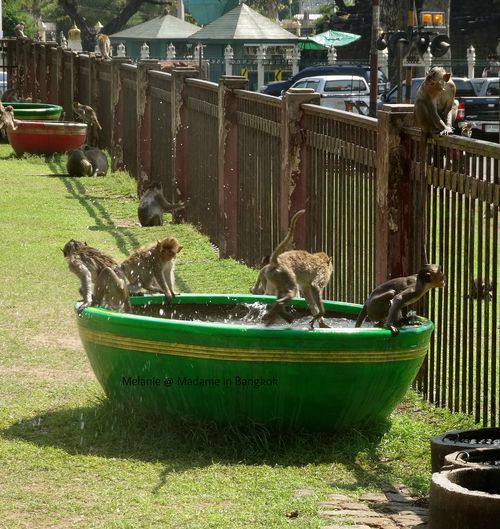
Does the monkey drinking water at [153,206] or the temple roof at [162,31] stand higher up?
the temple roof at [162,31]

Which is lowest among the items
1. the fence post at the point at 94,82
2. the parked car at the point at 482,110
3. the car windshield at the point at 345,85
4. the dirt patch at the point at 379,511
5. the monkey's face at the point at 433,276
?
the dirt patch at the point at 379,511

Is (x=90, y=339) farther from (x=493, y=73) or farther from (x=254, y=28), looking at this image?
(x=254, y=28)

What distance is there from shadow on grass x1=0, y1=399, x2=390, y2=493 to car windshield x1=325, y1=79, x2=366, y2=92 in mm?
34090

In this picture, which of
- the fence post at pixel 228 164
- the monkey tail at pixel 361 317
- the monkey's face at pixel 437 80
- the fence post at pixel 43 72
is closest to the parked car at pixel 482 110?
the fence post at pixel 43 72

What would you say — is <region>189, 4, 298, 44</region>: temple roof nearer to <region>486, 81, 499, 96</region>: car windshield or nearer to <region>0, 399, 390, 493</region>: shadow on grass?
<region>486, 81, 499, 96</region>: car windshield

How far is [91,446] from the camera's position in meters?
7.56

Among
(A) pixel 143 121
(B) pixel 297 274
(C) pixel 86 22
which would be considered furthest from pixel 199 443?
(C) pixel 86 22

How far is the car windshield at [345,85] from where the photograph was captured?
41.4 metres

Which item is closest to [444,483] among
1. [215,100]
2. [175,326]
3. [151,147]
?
[175,326]

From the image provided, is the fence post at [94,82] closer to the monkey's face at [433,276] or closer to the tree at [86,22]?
the monkey's face at [433,276]

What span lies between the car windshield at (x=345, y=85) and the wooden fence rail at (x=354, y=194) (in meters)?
22.6

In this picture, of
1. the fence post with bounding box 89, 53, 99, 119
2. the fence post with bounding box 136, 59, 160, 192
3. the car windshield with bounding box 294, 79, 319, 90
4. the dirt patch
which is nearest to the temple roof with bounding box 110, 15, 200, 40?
the car windshield with bounding box 294, 79, 319, 90

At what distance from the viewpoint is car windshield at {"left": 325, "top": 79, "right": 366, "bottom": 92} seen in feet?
136

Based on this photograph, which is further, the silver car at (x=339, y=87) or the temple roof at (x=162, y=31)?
the temple roof at (x=162, y=31)
